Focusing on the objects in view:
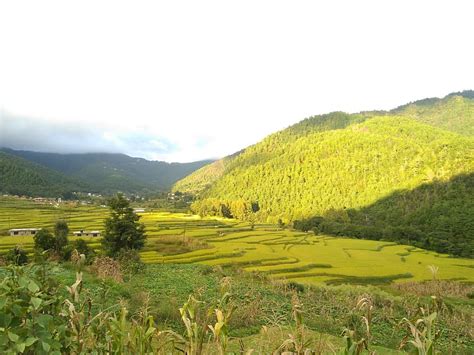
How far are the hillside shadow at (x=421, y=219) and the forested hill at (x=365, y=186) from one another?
0.63 ft

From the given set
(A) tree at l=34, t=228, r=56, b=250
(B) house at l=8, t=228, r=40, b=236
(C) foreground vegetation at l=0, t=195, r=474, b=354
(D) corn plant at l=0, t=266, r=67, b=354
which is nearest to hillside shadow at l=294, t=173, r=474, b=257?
(C) foreground vegetation at l=0, t=195, r=474, b=354

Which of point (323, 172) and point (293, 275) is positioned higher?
point (323, 172)

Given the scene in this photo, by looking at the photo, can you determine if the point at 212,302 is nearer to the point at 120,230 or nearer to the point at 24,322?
the point at 24,322

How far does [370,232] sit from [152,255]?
172ft

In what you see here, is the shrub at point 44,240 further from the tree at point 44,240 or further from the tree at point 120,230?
the tree at point 120,230

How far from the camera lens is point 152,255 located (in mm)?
36250

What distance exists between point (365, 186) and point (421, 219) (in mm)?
42676

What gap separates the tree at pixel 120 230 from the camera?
3200cm

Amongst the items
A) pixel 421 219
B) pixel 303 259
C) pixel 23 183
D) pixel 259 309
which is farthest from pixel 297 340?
pixel 23 183

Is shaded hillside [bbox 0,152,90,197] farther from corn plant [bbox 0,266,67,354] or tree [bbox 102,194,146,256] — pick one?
corn plant [bbox 0,266,67,354]

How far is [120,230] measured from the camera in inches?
1282

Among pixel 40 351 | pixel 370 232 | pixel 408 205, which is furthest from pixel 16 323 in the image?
pixel 408 205

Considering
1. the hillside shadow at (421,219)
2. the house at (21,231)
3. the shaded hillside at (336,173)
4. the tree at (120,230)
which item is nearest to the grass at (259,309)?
the tree at (120,230)

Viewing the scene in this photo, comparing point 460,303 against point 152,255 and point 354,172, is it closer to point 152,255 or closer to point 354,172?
point 152,255
